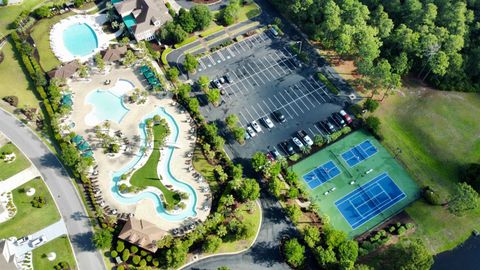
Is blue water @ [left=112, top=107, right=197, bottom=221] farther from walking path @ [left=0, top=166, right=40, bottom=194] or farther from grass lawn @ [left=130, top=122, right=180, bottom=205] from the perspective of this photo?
walking path @ [left=0, top=166, right=40, bottom=194]

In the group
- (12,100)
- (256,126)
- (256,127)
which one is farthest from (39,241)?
(256,126)

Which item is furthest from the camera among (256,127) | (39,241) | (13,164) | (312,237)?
(256,127)

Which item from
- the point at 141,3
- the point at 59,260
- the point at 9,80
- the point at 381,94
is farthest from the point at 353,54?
the point at 9,80

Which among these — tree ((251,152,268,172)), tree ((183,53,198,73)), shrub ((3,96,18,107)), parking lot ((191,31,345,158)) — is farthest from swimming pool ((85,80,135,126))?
tree ((251,152,268,172))

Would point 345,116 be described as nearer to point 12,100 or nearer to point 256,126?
point 256,126

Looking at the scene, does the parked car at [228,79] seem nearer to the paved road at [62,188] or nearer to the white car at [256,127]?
the white car at [256,127]

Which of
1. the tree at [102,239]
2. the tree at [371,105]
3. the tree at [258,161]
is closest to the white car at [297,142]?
the tree at [258,161]
